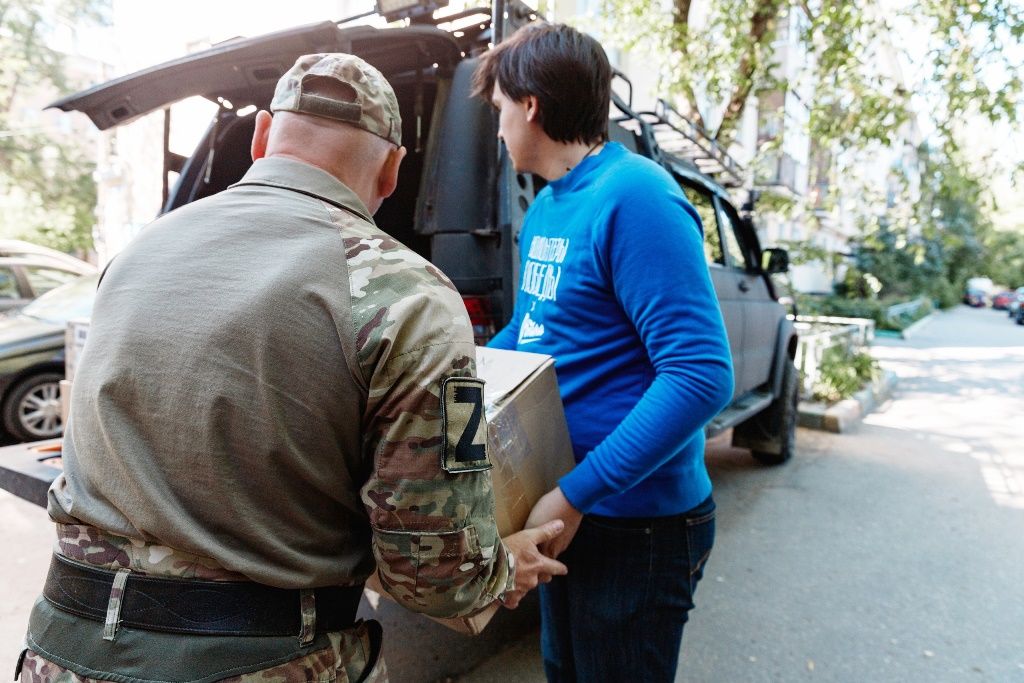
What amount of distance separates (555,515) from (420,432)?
0.52 metres

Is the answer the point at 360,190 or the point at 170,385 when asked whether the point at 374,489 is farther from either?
the point at 360,190

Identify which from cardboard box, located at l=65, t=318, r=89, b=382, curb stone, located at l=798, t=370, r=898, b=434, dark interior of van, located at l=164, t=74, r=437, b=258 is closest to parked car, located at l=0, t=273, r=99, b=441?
cardboard box, located at l=65, t=318, r=89, b=382

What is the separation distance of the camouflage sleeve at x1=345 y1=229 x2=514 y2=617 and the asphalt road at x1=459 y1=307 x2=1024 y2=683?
6.51ft

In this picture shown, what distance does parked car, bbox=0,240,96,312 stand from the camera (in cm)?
767

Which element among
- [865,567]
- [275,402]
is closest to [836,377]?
[865,567]

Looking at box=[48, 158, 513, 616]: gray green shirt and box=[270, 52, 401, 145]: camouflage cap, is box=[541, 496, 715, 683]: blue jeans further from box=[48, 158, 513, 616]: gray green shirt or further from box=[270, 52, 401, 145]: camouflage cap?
box=[270, 52, 401, 145]: camouflage cap

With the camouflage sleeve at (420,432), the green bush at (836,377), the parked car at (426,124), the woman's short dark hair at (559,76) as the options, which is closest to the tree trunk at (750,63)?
the green bush at (836,377)

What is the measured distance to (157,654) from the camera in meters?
0.91

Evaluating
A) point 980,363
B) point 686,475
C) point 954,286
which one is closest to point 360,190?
point 686,475

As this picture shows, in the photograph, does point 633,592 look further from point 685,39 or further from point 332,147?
point 685,39

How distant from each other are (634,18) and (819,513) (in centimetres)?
619

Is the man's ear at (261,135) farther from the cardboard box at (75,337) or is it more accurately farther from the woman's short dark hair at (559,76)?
the cardboard box at (75,337)

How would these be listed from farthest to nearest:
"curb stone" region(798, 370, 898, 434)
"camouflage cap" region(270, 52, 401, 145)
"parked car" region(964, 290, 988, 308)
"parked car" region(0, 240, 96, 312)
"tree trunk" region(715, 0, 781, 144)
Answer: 1. "parked car" region(964, 290, 988, 308)
2. "parked car" region(0, 240, 96, 312)
3. "tree trunk" region(715, 0, 781, 144)
4. "curb stone" region(798, 370, 898, 434)
5. "camouflage cap" region(270, 52, 401, 145)

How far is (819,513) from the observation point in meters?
4.81
